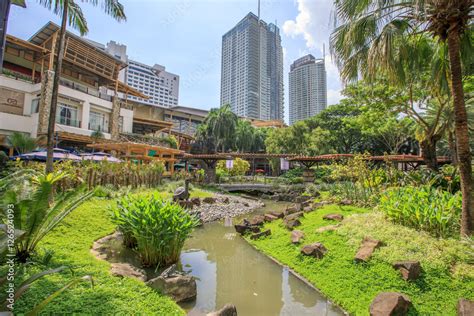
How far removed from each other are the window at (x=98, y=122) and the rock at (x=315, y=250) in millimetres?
22878

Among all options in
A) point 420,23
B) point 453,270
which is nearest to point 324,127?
point 420,23

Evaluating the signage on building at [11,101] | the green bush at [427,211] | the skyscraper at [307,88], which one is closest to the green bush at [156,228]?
the green bush at [427,211]

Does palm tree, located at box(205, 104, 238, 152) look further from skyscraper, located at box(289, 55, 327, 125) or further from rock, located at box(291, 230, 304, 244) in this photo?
rock, located at box(291, 230, 304, 244)

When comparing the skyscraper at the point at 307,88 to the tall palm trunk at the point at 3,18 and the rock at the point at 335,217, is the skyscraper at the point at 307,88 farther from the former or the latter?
the tall palm trunk at the point at 3,18

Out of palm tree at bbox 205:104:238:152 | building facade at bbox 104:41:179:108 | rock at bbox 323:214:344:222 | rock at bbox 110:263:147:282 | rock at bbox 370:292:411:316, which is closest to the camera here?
rock at bbox 370:292:411:316

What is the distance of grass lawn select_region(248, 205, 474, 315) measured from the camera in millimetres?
3840

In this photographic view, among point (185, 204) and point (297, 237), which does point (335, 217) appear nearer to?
point (297, 237)

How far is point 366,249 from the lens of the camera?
506 centimetres

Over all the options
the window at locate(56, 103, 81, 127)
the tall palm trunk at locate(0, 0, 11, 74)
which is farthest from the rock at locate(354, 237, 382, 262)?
the window at locate(56, 103, 81, 127)

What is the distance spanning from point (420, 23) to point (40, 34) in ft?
84.0

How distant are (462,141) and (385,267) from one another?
2.97 metres

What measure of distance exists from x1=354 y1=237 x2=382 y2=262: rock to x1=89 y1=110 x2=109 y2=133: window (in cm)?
2385

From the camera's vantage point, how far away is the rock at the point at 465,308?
10.4ft

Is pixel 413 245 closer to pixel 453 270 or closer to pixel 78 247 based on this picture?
pixel 453 270
